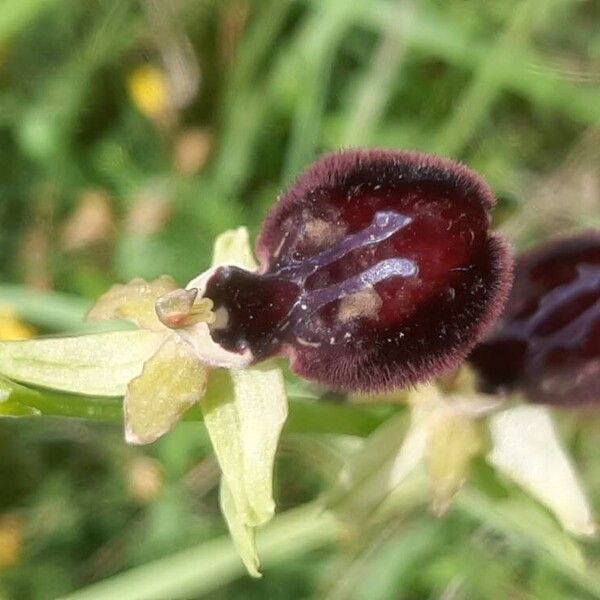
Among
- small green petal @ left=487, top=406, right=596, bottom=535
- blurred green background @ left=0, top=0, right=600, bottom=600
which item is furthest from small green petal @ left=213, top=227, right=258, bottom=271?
blurred green background @ left=0, top=0, right=600, bottom=600

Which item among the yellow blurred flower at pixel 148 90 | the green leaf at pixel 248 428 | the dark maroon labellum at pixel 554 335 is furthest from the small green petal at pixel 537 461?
the yellow blurred flower at pixel 148 90

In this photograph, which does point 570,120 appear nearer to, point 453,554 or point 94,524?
point 453,554

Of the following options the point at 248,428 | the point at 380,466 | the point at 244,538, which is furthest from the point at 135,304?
the point at 380,466

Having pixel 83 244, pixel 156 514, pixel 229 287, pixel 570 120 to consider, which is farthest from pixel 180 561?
pixel 570 120

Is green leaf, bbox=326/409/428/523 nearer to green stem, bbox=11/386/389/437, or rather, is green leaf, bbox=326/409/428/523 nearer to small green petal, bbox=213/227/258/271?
green stem, bbox=11/386/389/437

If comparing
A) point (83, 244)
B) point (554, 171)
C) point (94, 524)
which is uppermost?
point (554, 171)

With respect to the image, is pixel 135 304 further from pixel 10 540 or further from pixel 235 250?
pixel 10 540

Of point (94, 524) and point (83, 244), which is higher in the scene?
point (83, 244)

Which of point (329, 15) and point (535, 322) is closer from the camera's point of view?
point (535, 322)

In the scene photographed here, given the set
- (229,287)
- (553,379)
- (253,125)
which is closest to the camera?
(229,287)
